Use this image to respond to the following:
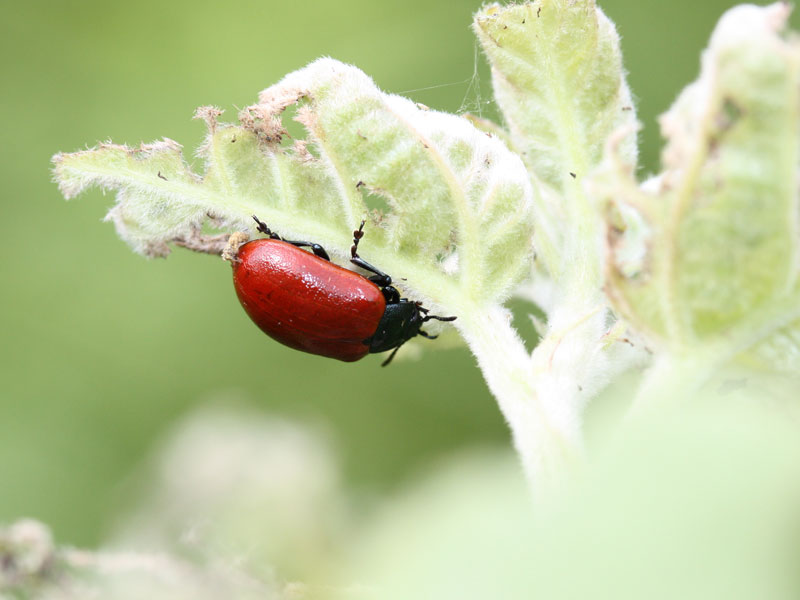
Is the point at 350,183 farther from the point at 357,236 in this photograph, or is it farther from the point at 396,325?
the point at 396,325

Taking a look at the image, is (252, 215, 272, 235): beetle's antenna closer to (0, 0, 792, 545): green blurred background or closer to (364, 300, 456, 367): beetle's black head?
(364, 300, 456, 367): beetle's black head

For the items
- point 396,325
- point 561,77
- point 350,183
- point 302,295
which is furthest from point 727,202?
point 396,325

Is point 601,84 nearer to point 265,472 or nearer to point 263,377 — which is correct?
point 265,472

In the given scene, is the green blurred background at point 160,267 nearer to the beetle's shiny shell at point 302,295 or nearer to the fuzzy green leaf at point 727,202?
the beetle's shiny shell at point 302,295

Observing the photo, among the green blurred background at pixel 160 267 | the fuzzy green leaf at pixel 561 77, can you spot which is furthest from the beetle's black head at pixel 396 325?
the green blurred background at pixel 160 267

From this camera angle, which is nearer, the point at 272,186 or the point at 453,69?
the point at 272,186

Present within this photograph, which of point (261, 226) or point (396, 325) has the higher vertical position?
point (396, 325)

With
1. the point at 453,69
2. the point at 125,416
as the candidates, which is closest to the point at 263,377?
the point at 125,416
